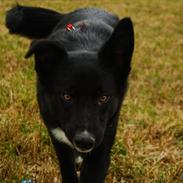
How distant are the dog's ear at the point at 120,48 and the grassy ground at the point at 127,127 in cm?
129

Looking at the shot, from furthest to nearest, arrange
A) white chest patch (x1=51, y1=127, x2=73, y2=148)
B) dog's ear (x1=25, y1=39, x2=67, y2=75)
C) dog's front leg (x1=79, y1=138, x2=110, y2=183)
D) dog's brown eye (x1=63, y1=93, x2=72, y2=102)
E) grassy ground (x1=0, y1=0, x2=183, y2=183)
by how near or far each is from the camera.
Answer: grassy ground (x1=0, y1=0, x2=183, y2=183) → dog's front leg (x1=79, y1=138, x2=110, y2=183) → white chest patch (x1=51, y1=127, x2=73, y2=148) → dog's ear (x1=25, y1=39, x2=67, y2=75) → dog's brown eye (x1=63, y1=93, x2=72, y2=102)

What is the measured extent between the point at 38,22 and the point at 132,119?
167 centimetres

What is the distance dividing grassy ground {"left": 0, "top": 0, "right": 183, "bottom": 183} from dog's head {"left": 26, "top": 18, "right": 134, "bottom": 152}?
981mm

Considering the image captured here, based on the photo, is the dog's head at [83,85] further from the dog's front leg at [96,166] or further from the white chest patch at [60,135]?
the dog's front leg at [96,166]

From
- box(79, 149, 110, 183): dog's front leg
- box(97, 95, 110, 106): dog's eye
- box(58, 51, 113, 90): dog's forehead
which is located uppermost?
box(58, 51, 113, 90): dog's forehead

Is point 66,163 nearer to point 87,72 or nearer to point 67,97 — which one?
point 67,97

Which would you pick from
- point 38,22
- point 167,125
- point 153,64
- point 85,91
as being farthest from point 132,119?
point 153,64

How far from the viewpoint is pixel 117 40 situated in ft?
13.3

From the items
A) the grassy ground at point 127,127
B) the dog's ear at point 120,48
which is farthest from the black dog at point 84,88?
the grassy ground at point 127,127

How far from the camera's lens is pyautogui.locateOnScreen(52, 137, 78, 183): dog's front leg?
4.54 metres

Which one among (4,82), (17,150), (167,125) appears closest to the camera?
(17,150)

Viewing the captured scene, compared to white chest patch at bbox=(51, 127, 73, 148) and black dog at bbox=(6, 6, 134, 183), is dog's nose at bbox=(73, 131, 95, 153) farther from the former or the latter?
white chest patch at bbox=(51, 127, 73, 148)

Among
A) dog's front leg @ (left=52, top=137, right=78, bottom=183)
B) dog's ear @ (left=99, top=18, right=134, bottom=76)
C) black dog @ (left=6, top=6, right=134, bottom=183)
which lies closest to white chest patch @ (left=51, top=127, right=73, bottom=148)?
black dog @ (left=6, top=6, right=134, bottom=183)

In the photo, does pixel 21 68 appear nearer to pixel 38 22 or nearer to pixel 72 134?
pixel 38 22
